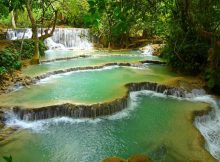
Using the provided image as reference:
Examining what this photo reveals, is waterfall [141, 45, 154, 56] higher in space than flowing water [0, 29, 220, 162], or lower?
higher

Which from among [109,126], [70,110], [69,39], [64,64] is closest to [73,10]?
[69,39]

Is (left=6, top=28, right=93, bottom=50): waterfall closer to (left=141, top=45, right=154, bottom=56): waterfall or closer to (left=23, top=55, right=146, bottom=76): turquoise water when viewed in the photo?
(left=141, top=45, right=154, bottom=56): waterfall

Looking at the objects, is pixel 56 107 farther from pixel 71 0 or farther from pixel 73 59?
Result: pixel 71 0

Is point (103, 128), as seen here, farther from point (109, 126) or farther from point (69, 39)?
point (69, 39)

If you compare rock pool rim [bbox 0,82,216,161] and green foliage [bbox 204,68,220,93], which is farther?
green foliage [bbox 204,68,220,93]

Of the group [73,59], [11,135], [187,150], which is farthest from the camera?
[73,59]

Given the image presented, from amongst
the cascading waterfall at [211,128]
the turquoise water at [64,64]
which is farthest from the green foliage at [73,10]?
the cascading waterfall at [211,128]

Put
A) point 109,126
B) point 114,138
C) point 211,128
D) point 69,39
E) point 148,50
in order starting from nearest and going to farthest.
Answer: point 114,138 → point 109,126 → point 211,128 → point 148,50 → point 69,39

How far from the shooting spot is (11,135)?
6918 mm

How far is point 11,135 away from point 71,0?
37.3 feet

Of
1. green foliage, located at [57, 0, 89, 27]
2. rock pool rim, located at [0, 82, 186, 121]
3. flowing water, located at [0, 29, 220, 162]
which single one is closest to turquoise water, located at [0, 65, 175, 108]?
flowing water, located at [0, 29, 220, 162]

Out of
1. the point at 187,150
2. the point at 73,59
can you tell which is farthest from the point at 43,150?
the point at 73,59

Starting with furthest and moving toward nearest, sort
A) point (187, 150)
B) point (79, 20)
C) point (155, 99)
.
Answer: point (79, 20), point (155, 99), point (187, 150)

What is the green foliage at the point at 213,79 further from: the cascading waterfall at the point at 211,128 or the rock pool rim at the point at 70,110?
the rock pool rim at the point at 70,110
